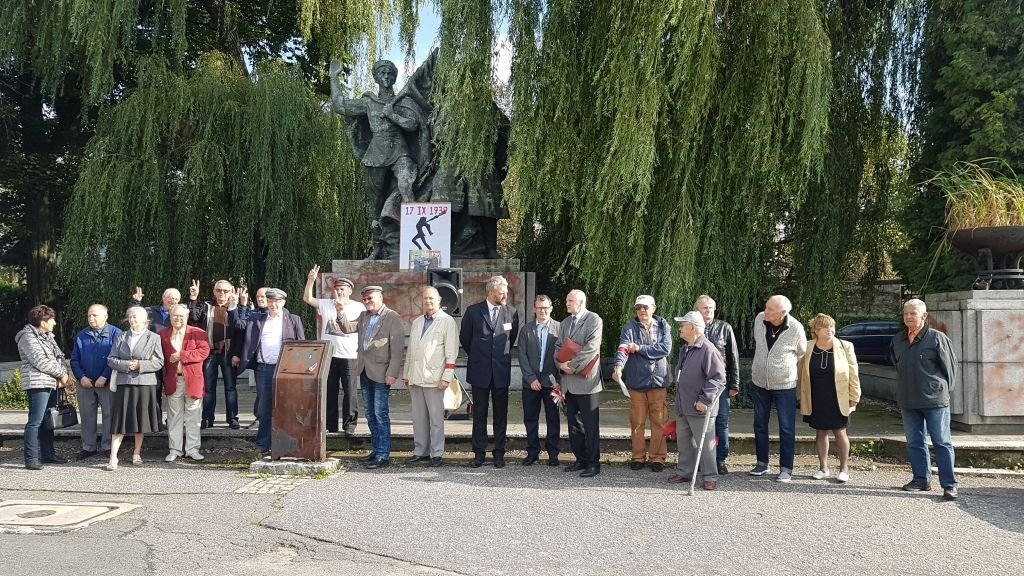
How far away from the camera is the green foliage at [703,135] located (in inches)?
363

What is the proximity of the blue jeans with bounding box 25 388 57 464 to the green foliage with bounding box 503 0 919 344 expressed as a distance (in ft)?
17.7

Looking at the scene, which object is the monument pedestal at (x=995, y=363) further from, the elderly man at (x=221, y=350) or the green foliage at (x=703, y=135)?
the elderly man at (x=221, y=350)

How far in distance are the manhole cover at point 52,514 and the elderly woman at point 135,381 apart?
1.49 m

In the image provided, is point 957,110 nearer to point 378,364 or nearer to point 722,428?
point 722,428

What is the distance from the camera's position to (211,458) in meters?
8.19

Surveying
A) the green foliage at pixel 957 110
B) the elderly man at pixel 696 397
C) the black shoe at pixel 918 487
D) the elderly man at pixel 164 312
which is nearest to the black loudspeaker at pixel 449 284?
the elderly man at pixel 164 312

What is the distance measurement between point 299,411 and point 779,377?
417 cm

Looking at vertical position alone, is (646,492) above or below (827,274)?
below

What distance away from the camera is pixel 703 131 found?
31.7 feet

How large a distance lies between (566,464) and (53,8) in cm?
1253

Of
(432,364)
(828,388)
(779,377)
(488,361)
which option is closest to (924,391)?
(828,388)

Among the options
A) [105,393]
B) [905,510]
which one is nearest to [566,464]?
[905,510]

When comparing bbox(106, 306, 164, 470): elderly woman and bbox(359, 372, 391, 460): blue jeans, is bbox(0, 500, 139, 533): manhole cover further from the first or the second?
bbox(359, 372, 391, 460): blue jeans

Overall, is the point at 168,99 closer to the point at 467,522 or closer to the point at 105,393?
the point at 105,393
